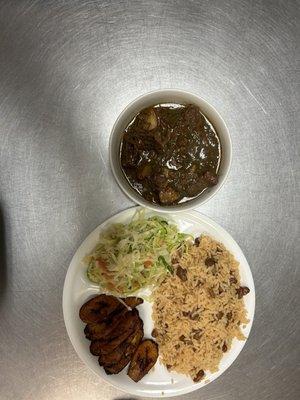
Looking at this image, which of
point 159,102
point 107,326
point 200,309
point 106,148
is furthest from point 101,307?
point 159,102

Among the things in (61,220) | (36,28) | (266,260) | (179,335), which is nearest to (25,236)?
(61,220)

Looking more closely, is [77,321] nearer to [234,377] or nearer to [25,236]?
[25,236]

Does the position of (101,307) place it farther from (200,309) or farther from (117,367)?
(200,309)

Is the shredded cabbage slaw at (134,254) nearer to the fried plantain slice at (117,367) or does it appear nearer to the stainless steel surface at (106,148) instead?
the stainless steel surface at (106,148)

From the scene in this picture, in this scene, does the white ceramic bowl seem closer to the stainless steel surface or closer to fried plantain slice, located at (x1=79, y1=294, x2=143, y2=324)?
the stainless steel surface

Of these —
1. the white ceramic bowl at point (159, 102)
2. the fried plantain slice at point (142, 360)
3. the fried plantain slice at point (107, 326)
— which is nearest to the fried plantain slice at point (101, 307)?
the fried plantain slice at point (107, 326)

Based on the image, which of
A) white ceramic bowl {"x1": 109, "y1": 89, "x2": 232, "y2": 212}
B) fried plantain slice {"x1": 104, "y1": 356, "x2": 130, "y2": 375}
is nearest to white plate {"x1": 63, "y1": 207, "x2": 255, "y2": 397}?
fried plantain slice {"x1": 104, "y1": 356, "x2": 130, "y2": 375}
